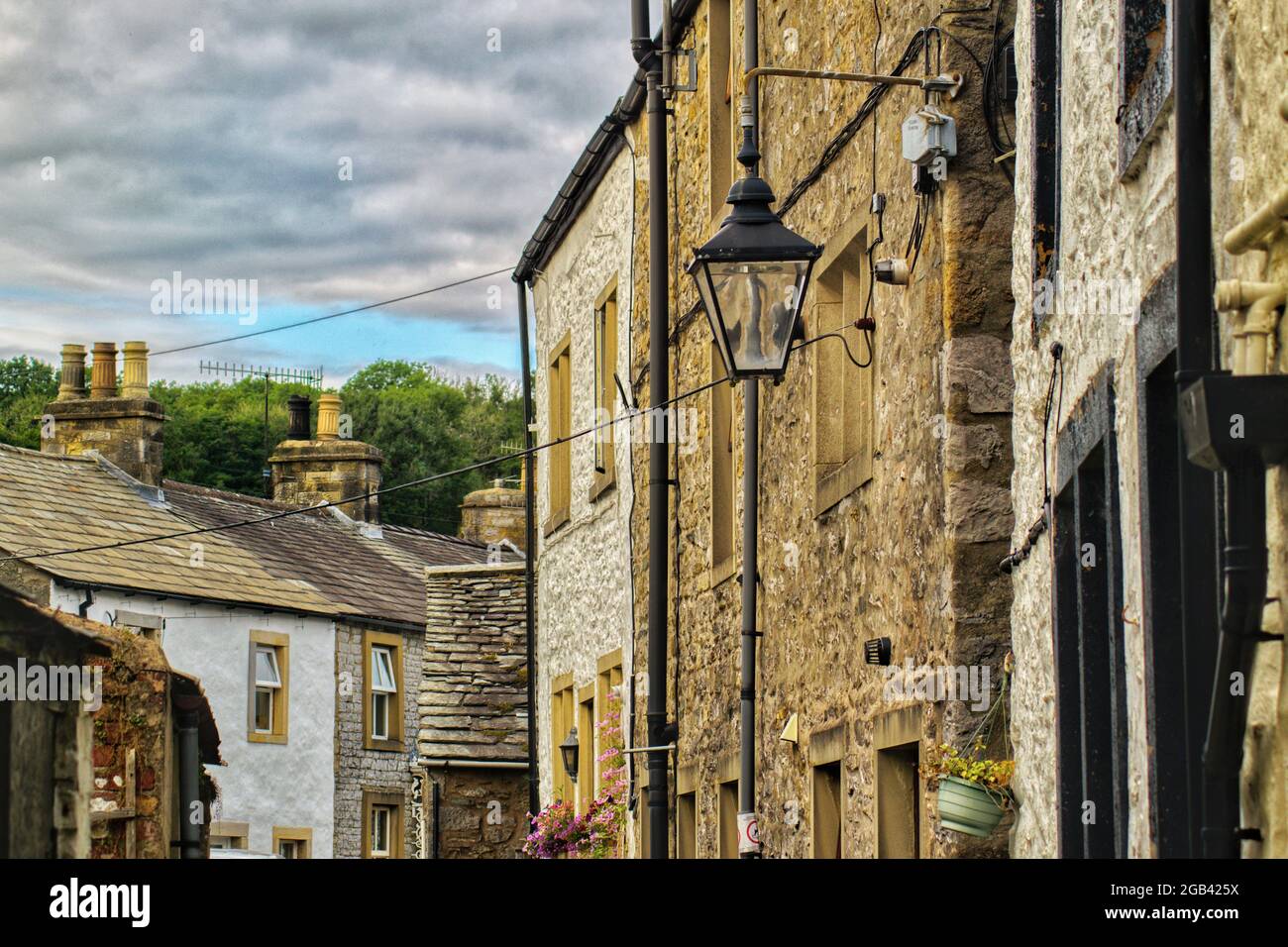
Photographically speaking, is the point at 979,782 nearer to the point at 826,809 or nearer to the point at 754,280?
the point at 754,280

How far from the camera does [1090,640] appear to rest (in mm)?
6355

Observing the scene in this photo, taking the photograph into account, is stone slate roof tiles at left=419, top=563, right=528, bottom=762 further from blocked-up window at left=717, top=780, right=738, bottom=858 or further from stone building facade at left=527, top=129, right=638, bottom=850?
blocked-up window at left=717, top=780, right=738, bottom=858

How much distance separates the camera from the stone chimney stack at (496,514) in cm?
3575

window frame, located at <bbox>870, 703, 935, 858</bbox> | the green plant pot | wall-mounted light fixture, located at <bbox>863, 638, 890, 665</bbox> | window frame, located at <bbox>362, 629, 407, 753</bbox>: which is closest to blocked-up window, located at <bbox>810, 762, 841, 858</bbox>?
window frame, located at <bbox>870, 703, 935, 858</bbox>

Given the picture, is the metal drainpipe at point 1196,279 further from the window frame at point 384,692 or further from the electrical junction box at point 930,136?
the window frame at point 384,692

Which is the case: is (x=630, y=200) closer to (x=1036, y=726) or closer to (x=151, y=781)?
(x=151, y=781)

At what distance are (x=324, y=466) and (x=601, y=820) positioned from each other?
2048 centimetres

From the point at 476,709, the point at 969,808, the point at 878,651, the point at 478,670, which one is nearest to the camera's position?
the point at 969,808

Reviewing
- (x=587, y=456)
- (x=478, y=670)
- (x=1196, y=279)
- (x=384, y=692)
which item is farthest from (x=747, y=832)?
(x=384, y=692)

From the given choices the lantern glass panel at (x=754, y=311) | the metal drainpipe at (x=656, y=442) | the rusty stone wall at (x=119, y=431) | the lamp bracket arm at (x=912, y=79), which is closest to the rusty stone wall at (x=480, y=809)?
the metal drainpipe at (x=656, y=442)

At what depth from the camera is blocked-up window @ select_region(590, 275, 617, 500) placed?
1731 centimetres

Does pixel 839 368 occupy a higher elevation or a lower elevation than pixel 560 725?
higher

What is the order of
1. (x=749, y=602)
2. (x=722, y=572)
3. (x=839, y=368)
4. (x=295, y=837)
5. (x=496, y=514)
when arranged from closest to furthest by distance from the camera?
(x=839, y=368) < (x=749, y=602) < (x=722, y=572) < (x=295, y=837) < (x=496, y=514)
